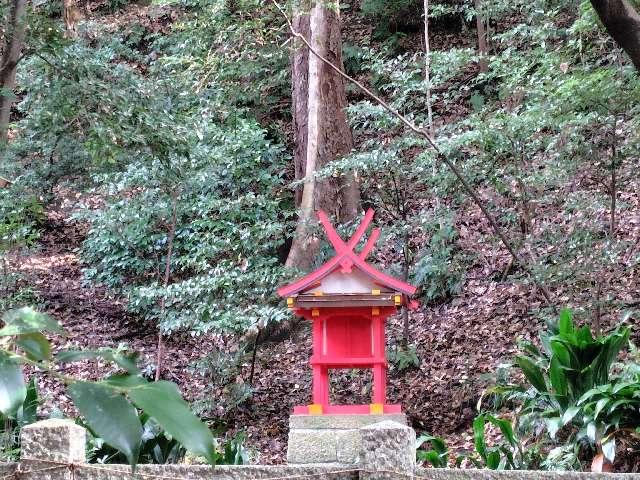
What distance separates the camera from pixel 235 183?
9891mm

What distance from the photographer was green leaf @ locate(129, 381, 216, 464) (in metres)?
0.58

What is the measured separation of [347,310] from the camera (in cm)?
539

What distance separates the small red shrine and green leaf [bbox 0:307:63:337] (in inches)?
179

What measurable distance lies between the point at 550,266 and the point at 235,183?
14.9 ft

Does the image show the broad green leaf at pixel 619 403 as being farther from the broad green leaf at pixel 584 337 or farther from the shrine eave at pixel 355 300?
the shrine eave at pixel 355 300

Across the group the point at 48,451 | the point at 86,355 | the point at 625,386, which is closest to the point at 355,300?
the point at 625,386

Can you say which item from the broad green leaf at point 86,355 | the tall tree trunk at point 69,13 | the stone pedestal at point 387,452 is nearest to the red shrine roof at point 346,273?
the stone pedestal at point 387,452

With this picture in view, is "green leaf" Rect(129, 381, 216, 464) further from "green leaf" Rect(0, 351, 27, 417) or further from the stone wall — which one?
the stone wall

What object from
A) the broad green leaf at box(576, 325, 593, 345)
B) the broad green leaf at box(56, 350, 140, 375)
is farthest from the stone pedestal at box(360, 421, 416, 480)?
the broad green leaf at box(576, 325, 593, 345)

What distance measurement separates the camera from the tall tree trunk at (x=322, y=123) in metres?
9.75

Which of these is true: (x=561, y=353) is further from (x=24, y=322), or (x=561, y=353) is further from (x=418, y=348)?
(x=24, y=322)

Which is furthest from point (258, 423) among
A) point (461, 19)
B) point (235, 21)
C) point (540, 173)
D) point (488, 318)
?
point (461, 19)

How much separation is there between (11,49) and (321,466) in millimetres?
5284

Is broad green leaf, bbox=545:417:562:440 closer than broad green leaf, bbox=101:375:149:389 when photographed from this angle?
No
